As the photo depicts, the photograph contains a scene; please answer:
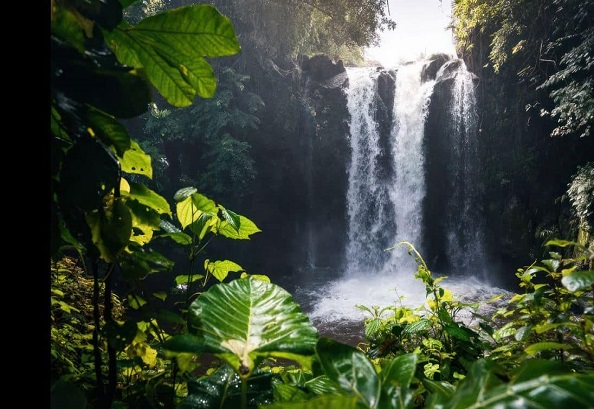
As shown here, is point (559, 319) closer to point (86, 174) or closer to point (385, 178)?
point (86, 174)

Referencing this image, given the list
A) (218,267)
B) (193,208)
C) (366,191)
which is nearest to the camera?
(193,208)

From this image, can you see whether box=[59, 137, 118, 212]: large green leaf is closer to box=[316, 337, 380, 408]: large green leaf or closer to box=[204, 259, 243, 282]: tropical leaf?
box=[316, 337, 380, 408]: large green leaf

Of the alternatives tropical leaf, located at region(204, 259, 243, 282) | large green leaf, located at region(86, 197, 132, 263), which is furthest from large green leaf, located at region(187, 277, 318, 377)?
tropical leaf, located at region(204, 259, 243, 282)

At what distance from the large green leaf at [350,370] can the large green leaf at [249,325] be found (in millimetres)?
19

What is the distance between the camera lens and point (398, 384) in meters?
0.39

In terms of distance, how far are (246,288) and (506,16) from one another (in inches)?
402

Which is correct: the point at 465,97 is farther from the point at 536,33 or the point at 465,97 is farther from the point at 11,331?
the point at 11,331

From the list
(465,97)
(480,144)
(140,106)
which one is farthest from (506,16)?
(140,106)

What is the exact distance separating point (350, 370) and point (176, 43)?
58 cm

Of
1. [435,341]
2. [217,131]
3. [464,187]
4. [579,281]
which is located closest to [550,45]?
[464,187]

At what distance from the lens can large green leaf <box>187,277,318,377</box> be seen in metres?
0.36

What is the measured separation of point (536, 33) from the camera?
25.5ft

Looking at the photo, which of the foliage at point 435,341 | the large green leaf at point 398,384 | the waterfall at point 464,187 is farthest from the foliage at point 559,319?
the waterfall at point 464,187

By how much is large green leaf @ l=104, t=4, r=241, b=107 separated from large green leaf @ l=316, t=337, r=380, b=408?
518mm
